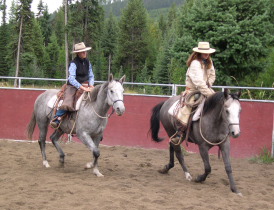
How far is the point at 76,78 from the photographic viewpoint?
7461 mm

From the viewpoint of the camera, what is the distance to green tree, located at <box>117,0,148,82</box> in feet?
195

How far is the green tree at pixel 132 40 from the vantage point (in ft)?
195

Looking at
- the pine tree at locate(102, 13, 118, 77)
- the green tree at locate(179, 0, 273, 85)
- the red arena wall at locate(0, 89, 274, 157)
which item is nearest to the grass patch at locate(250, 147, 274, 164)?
→ the red arena wall at locate(0, 89, 274, 157)

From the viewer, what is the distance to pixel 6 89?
1155 centimetres

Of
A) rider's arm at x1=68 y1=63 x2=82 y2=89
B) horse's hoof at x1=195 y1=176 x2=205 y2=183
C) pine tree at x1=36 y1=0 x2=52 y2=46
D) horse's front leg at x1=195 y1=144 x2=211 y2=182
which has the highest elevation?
pine tree at x1=36 y1=0 x2=52 y2=46

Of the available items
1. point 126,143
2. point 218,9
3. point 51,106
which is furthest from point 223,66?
point 51,106

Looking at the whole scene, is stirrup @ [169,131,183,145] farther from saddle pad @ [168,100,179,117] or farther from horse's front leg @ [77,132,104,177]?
horse's front leg @ [77,132,104,177]

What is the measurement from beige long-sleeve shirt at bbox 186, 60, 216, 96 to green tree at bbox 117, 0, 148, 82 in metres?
52.6

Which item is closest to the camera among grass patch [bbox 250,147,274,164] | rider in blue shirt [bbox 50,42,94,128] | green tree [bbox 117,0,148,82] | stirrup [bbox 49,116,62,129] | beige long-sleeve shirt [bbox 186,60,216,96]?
beige long-sleeve shirt [bbox 186,60,216,96]

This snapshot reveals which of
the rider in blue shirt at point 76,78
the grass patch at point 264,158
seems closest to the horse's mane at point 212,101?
the rider in blue shirt at point 76,78

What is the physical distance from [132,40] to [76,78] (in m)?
53.8

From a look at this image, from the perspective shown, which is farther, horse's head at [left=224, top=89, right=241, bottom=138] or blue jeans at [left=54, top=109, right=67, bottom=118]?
blue jeans at [left=54, top=109, right=67, bottom=118]

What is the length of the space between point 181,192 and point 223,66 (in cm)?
1532

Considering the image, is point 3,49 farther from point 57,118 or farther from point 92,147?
point 92,147
